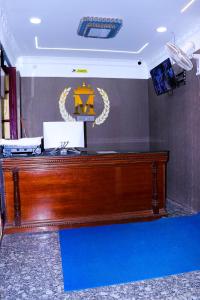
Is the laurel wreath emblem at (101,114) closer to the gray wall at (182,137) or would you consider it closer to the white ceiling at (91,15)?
the white ceiling at (91,15)

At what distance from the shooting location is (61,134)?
3.74m

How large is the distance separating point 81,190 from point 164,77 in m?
2.57

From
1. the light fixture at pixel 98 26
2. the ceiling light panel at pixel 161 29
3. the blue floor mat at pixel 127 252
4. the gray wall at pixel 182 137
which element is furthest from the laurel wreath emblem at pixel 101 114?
the blue floor mat at pixel 127 252

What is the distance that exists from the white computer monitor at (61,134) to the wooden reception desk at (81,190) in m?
0.41

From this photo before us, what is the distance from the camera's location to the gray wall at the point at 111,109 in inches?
217

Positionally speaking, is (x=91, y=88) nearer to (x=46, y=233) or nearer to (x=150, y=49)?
(x=150, y=49)

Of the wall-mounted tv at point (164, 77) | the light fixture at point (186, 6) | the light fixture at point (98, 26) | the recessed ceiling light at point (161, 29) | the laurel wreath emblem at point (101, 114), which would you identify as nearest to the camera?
the light fixture at point (186, 6)

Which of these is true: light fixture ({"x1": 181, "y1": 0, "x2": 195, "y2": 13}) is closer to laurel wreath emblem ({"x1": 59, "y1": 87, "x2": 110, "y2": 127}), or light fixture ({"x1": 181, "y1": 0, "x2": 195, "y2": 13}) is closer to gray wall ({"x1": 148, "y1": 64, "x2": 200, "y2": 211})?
gray wall ({"x1": 148, "y1": 64, "x2": 200, "y2": 211})

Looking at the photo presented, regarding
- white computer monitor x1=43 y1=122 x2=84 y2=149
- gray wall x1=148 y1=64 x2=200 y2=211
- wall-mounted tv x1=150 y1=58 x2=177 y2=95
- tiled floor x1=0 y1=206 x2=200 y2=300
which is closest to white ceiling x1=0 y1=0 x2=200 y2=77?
wall-mounted tv x1=150 y1=58 x2=177 y2=95

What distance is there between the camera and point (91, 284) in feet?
7.14

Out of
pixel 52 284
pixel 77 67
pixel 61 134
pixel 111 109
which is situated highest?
pixel 77 67

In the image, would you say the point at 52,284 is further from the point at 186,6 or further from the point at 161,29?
the point at 161,29

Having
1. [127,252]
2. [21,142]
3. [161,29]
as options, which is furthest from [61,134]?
[161,29]

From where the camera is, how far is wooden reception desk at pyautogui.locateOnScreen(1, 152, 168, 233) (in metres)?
3.35
